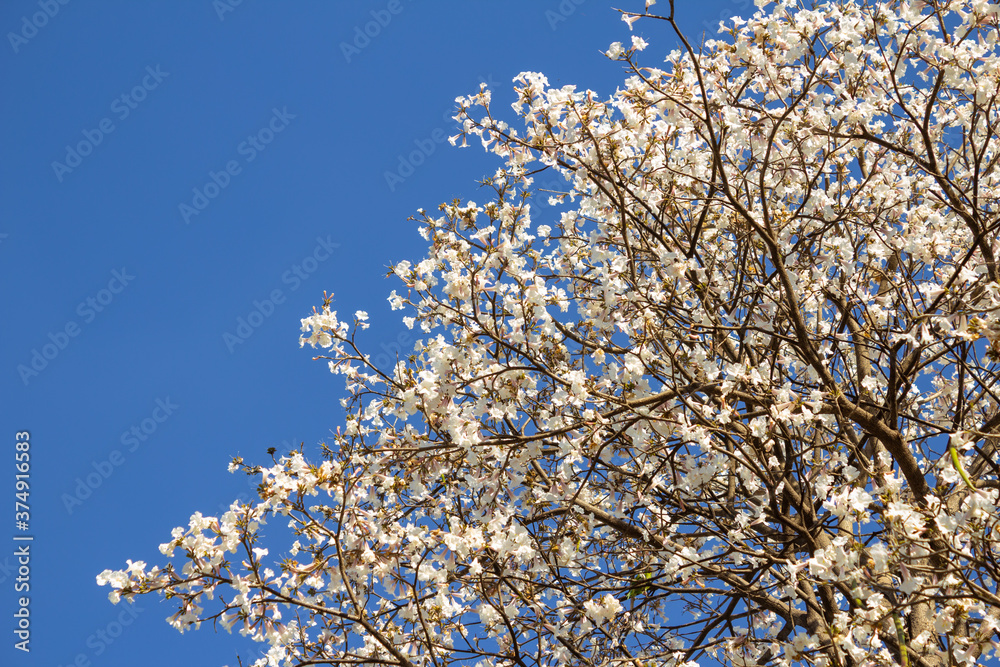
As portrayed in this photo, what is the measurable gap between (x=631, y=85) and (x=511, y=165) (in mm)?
1103

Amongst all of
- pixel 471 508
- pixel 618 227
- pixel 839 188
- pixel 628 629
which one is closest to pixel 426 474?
pixel 471 508

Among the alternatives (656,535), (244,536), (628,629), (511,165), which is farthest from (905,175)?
(244,536)

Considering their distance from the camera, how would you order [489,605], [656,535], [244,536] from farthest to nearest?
[656,535] < [489,605] < [244,536]

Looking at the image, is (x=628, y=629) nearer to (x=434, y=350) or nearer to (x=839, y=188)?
(x=434, y=350)

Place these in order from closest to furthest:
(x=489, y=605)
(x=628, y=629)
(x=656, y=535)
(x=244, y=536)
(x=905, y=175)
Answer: (x=244, y=536)
(x=489, y=605)
(x=656, y=535)
(x=628, y=629)
(x=905, y=175)

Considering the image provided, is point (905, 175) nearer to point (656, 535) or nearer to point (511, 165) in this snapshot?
point (511, 165)

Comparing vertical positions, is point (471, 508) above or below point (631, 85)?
below

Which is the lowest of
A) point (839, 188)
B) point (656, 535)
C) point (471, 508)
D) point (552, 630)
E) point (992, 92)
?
point (552, 630)

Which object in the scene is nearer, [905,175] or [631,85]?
[631,85]

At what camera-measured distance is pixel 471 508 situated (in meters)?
5.72

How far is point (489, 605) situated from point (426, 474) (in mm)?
918

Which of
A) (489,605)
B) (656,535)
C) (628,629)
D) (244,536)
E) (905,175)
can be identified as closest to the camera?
(244,536)

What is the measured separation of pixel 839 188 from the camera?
6.31 meters

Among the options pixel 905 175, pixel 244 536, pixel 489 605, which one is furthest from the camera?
pixel 905 175
